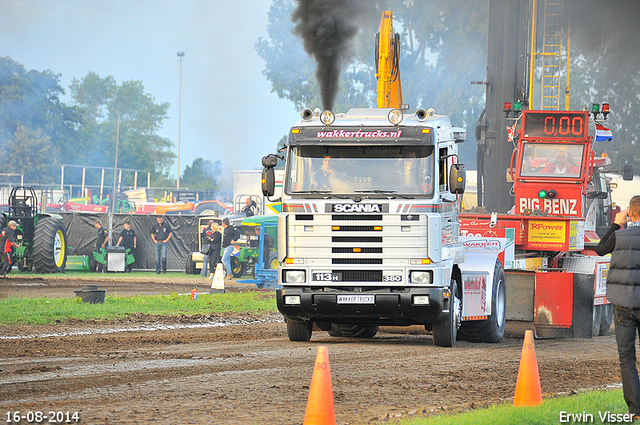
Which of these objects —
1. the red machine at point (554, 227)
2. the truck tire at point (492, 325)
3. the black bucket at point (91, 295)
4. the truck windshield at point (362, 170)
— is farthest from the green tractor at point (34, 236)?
the truck windshield at point (362, 170)

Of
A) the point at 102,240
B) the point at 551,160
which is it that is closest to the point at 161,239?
the point at 102,240

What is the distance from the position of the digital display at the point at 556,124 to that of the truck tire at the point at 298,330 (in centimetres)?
791

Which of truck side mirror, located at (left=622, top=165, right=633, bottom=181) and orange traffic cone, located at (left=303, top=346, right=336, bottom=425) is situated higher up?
truck side mirror, located at (left=622, top=165, right=633, bottom=181)

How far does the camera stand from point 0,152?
65.8 meters

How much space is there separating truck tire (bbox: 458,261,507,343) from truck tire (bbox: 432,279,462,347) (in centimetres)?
141

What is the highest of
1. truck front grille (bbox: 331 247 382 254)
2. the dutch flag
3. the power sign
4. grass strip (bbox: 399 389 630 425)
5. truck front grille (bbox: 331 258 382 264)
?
the dutch flag

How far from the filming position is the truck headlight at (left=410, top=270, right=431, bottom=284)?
11.9 m

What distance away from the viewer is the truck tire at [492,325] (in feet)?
47.2

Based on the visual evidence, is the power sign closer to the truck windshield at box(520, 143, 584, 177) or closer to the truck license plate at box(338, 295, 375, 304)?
the truck windshield at box(520, 143, 584, 177)


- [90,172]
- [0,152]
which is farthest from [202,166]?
[0,152]

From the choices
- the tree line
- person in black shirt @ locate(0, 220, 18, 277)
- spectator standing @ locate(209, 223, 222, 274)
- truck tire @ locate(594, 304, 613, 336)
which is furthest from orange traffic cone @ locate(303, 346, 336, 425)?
the tree line

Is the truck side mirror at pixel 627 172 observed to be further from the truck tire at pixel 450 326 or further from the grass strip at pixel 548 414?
the grass strip at pixel 548 414

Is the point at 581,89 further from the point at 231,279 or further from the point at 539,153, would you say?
→ the point at 539,153

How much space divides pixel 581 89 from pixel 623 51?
17972 mm
